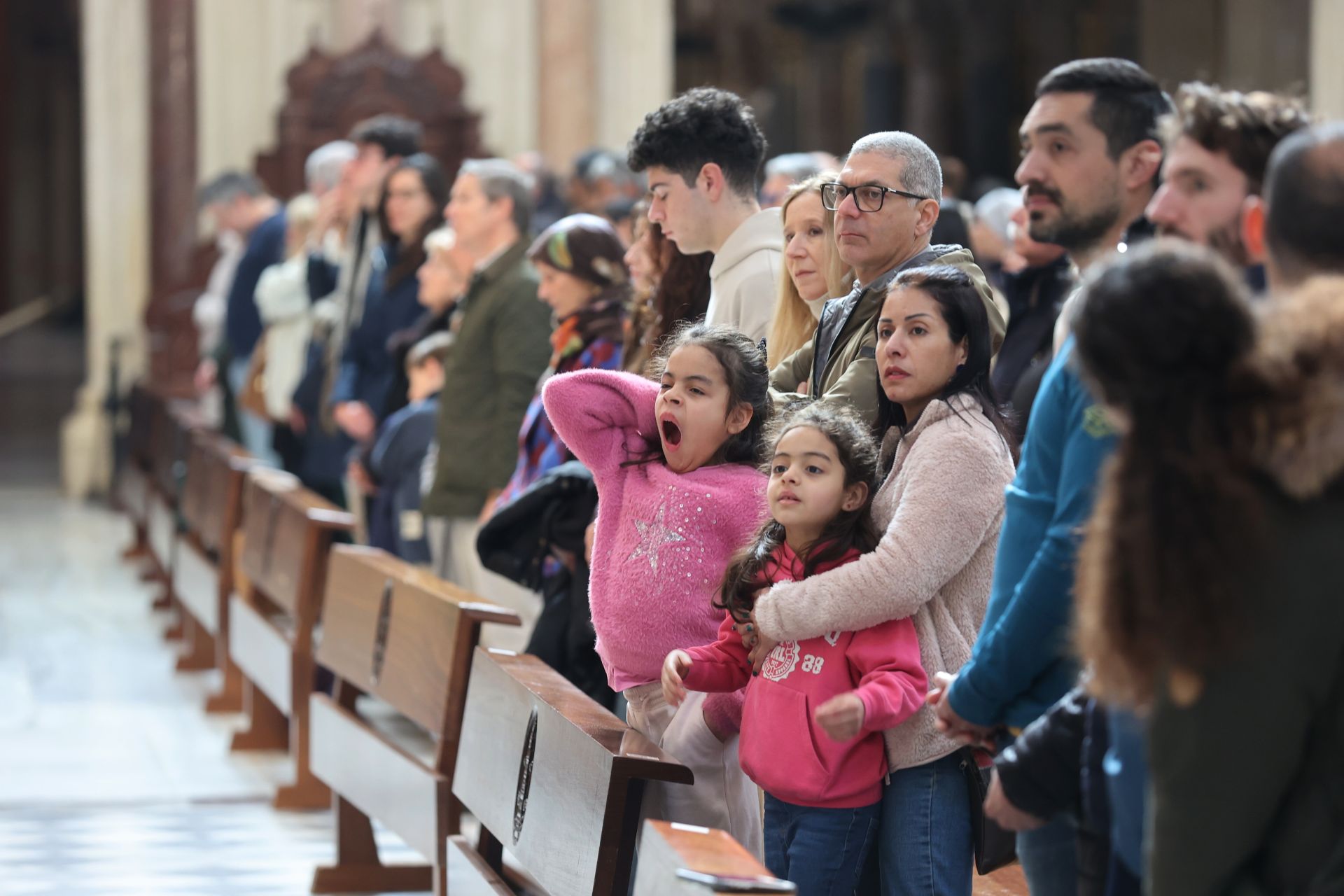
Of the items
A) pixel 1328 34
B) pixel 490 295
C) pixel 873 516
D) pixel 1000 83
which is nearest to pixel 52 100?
pixel 1000 83

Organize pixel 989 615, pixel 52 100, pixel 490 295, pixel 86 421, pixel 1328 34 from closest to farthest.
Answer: pixel 989 615 → pixel 490 295 → pixel 1328 34 → pixel 86 421 → pixel 52 100

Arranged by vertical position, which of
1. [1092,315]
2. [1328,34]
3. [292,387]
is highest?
[1328,34]

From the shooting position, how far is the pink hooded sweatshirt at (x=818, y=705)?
114 inches

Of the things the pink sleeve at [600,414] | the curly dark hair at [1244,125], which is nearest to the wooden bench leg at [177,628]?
the pink sleeve at [600,414]

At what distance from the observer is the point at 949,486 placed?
2.90 meters

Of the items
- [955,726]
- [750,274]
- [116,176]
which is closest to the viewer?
[955,726]

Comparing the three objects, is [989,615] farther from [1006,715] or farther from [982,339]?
[982,339]

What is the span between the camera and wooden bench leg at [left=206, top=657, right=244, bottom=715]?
7.29m

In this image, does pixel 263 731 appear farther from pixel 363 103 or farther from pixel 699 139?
pixel 363 103

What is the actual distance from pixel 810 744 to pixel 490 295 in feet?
9.69

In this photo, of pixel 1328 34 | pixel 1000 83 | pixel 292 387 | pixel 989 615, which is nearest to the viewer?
pixel 989 615

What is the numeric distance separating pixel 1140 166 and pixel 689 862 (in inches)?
54.9

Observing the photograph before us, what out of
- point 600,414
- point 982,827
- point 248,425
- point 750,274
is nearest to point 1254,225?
point 982,827

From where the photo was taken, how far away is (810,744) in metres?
2.91
